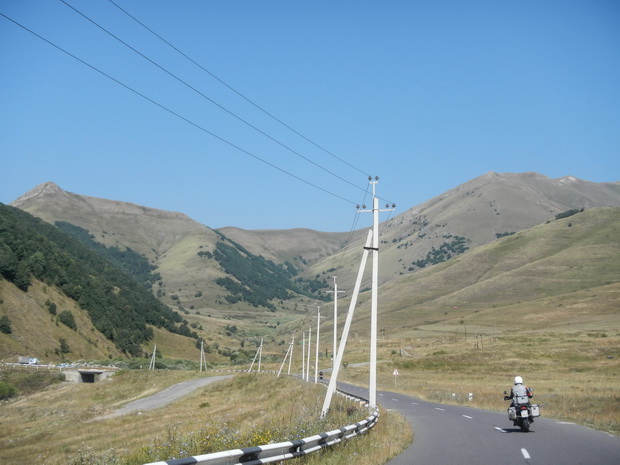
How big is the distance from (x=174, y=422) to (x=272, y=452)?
37.1 meters

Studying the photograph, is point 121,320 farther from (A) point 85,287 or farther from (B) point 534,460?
(B) point 534,460

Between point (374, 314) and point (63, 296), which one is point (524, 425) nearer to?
point (374, 314)

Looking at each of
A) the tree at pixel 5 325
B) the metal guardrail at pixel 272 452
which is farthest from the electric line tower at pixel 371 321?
the tree at pixel 5 325

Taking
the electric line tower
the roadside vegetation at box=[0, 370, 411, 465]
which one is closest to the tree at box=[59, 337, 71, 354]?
the roadside vegetation at box=[0, 370, 411, 465]

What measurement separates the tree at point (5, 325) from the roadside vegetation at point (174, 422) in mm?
18685

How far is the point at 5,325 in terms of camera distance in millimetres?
101438

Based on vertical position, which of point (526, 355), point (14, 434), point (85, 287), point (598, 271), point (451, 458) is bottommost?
point (14, 434)

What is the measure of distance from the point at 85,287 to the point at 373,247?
132 meters

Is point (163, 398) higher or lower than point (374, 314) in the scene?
lower

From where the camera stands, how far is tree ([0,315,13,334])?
100562mm

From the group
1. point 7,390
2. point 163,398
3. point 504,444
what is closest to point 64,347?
point 7,390

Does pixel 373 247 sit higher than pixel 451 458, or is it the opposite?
pixel 373 247

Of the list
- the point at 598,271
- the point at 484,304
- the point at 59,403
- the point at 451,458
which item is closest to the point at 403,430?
the point at 451,458

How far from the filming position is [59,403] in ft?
259
